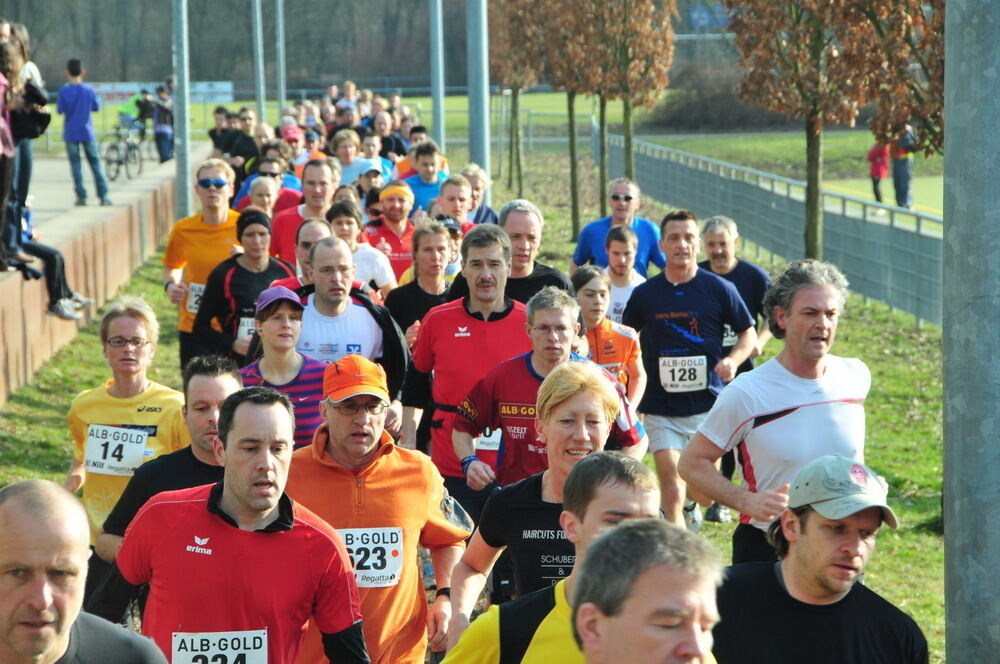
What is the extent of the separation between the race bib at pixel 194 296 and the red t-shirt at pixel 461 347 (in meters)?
3.59

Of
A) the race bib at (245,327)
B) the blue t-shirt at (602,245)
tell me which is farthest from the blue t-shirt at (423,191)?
the race bib at (245,327)

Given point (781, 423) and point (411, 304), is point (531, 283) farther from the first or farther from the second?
point (781, 423)

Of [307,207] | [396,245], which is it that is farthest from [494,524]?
[307,207]

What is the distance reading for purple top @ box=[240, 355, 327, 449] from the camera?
24.5 feet

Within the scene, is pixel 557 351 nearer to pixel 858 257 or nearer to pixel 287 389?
pixel 287 389

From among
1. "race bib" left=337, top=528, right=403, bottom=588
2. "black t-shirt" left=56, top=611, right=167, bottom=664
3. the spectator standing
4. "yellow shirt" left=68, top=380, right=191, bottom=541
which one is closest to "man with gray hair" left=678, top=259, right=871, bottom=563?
"race bib" left=337, top=528, right=403, bottom=588

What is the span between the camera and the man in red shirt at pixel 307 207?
41.5 ft

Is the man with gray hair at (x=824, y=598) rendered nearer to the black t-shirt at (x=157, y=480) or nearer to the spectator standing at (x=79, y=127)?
the black t-shirt at (x=157, y=480)

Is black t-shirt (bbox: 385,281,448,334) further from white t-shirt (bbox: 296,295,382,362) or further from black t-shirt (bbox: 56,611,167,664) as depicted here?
black t-shirt (bbox: 56,611,167,664)

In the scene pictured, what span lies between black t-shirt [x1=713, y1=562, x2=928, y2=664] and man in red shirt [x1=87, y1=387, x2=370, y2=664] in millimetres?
1209

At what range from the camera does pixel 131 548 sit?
197 inches

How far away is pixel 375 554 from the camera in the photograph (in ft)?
18.5

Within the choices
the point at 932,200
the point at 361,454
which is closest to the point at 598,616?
the point at 361,454

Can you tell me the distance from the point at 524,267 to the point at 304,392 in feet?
8.15
